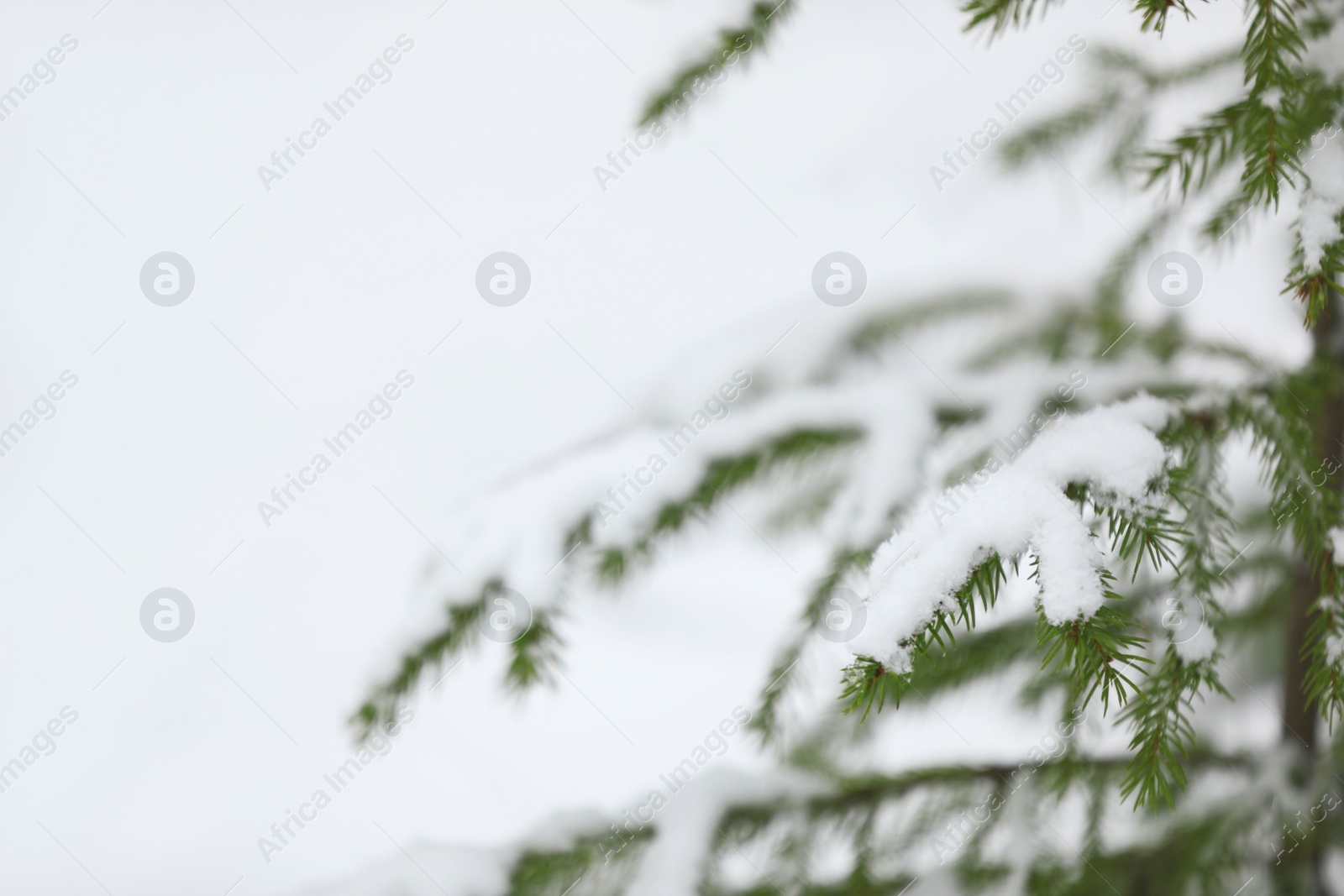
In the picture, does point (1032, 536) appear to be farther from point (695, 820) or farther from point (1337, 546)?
point (695, 820)

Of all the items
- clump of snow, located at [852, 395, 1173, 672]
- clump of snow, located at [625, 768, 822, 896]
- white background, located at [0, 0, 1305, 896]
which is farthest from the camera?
white background, located at [0, 0, 1305, 896]

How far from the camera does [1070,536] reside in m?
0.47

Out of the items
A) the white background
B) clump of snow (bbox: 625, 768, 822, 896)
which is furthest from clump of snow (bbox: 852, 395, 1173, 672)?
the white background

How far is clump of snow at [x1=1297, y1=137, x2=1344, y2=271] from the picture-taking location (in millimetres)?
507

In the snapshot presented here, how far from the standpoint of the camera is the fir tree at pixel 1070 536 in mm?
525

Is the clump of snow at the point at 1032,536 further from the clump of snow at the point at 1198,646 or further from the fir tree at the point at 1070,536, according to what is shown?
the clump of snow at the point at 1198,646

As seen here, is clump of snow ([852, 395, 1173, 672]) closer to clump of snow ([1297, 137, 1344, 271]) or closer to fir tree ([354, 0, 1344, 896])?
fir tree ([354, 0, 1344, 896])

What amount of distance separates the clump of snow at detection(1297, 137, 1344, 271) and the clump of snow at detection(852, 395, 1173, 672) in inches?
6.0

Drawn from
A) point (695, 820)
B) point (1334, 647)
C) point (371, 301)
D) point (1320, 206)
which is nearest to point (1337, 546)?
point (1334, 647)

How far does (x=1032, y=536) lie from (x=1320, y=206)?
31 centimetres

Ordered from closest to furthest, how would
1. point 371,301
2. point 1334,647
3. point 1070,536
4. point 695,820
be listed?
point 1070,536
point 1334,647
point 695,820
point 371,301

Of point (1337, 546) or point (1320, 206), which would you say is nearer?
point (1320, 206)

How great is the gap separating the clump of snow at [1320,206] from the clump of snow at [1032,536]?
6.0 inches

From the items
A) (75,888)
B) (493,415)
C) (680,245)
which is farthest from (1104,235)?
(75,888)
